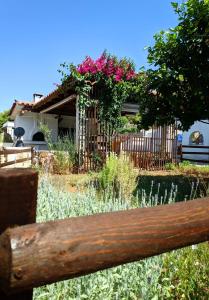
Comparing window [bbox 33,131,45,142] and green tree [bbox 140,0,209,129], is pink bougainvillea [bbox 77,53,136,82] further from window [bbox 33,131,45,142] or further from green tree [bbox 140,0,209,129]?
window [bbox 33,131,45,142]

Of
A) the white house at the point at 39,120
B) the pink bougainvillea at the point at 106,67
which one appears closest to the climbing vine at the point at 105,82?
the pink bougainvillea at the point at 106,67

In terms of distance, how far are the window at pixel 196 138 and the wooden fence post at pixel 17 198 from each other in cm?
2258

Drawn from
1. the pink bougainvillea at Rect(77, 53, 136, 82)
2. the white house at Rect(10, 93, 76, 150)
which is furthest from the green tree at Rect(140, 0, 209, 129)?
the white house at Rect(10, 93, 76, 150)

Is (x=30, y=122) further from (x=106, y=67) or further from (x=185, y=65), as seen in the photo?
(x=185, y=65)

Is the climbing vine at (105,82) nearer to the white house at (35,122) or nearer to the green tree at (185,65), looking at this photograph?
the green tree at (185,65)

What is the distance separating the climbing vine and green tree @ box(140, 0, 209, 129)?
4556mm

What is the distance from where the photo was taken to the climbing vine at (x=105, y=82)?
43.2 ft

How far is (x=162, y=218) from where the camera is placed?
1307 millimetres

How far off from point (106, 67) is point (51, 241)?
41.3 feet

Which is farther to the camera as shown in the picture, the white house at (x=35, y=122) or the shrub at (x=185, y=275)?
the white house at (x=35, y=122)

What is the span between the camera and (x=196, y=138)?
76.0 ft

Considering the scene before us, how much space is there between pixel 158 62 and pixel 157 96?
847 mm

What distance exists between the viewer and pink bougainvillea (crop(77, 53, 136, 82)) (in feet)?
43.0

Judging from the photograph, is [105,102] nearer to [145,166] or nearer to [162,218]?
[145,166]
